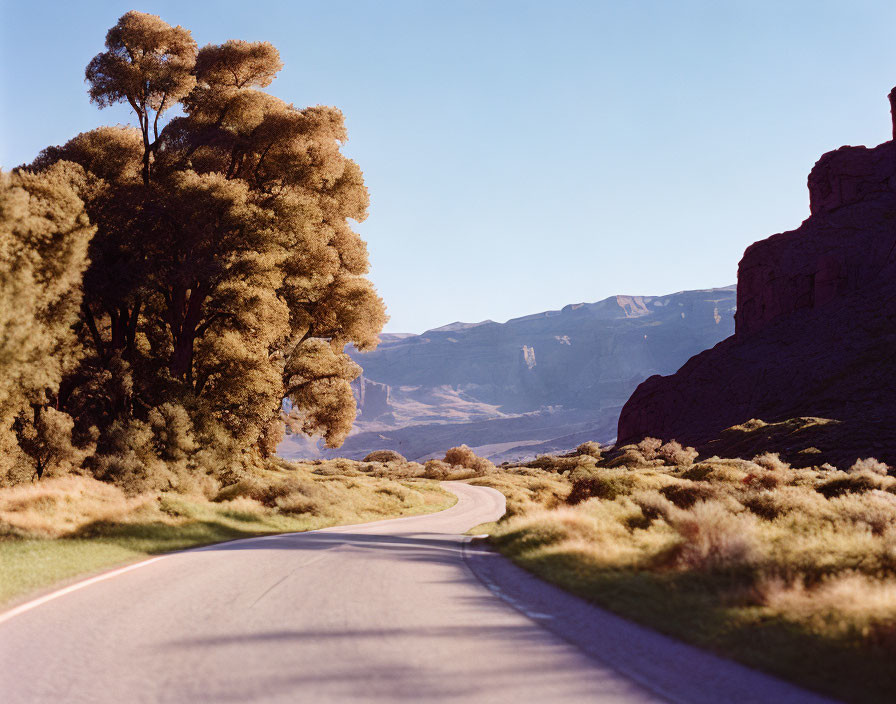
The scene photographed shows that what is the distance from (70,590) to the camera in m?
10.9

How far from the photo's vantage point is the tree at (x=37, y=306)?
21297 mm

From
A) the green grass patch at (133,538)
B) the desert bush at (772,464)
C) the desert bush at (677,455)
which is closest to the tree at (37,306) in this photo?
the green grass patch at (133,538)

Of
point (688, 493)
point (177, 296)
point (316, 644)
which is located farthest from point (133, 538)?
point (688, 493)

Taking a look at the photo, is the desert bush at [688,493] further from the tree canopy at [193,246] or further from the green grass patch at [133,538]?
the tree canopy at [193,246]

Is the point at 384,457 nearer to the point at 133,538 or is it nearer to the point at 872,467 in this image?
the point at 872,467

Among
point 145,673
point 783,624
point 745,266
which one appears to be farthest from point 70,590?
point 745,266

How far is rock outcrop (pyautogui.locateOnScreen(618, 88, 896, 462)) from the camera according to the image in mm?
63625

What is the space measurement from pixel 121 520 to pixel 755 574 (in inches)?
698

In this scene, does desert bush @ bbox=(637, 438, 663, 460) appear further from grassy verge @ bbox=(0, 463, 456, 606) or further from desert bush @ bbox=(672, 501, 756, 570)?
desert bush @ bbox=(672, 501, 756, 570)

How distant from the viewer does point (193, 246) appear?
29297 mm

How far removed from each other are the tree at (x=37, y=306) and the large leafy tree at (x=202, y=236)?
2.26 metres

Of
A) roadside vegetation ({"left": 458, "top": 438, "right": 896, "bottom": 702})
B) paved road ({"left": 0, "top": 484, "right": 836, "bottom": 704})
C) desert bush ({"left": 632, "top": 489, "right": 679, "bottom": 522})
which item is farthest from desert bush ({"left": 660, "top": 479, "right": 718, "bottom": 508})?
paved road ({"left": 0, "top": 484, "right": 836, "bottom": 704})

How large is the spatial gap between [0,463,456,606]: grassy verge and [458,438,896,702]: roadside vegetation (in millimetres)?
9070

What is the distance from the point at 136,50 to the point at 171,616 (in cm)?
2928
